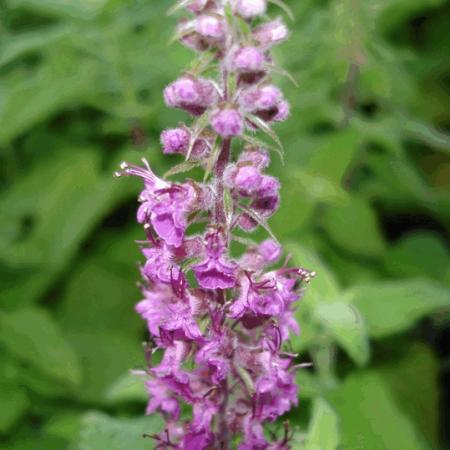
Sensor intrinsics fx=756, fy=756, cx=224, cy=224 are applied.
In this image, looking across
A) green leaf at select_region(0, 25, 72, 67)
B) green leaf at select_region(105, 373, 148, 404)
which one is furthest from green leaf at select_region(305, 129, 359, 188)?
green leaf at select_region(105, 373, 148, 404)

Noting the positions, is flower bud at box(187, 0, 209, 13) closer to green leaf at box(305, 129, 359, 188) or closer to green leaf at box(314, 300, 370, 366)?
green leaf at box(314, 300, 370, 366)

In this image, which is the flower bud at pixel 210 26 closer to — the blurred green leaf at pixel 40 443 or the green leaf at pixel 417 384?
the blurred green leaf at pixel 40 443

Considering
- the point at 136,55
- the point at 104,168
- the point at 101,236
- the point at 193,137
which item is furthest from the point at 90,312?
the point at 193,137

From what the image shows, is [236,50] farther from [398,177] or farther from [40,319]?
[398,177]

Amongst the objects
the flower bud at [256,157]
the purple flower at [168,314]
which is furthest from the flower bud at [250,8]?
the purple flower at [168,314]

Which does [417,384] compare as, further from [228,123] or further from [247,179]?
[228,123]
